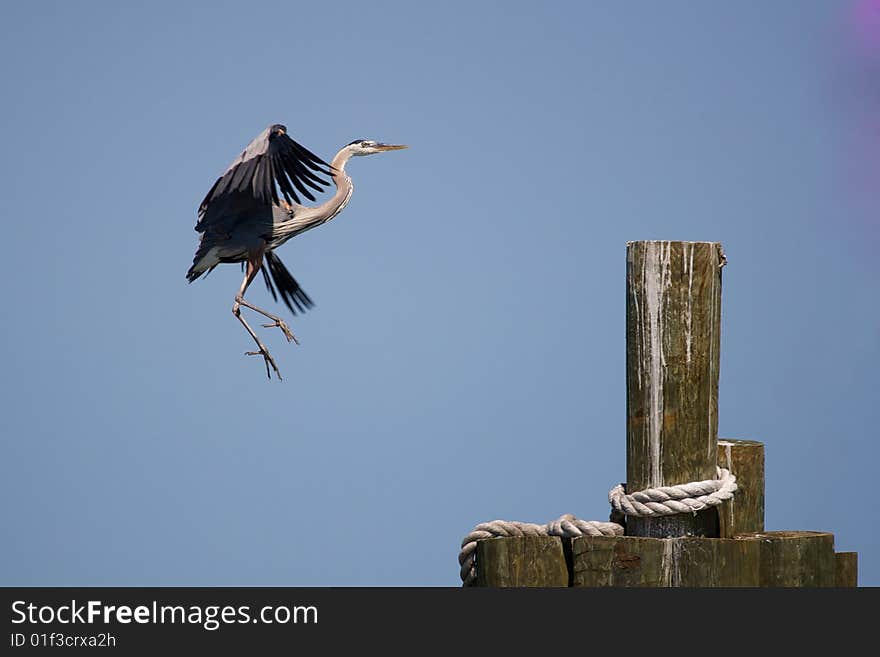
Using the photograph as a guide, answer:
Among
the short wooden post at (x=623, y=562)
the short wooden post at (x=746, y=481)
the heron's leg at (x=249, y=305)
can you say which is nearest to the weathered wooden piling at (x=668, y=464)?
the short wooden post at (x=623, y=562)

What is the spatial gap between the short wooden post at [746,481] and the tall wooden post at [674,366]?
52 centimetres

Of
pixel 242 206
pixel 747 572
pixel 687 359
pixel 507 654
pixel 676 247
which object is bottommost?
pixel 507 654

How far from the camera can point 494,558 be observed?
604 cm

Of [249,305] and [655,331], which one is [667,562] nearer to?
[655,331]

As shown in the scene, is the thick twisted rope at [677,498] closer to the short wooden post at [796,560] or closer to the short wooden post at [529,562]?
the short wooden post at [796,560]

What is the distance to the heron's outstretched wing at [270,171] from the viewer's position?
26.6 feet

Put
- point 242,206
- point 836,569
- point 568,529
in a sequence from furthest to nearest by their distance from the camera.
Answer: point 242,206
point 836,569
point 568,529

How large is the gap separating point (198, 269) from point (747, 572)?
4.60 meters

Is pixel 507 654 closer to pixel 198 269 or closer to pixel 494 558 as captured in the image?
pixel 494 558

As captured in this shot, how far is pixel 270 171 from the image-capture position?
26.7 feet

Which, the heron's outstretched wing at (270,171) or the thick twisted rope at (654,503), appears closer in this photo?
the thick twisted rope at (654,503)

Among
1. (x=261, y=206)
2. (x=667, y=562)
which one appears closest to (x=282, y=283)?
(x=261, y=206)

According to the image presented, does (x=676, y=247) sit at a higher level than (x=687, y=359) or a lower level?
higher

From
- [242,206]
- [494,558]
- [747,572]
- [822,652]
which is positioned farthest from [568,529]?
[242,206]
